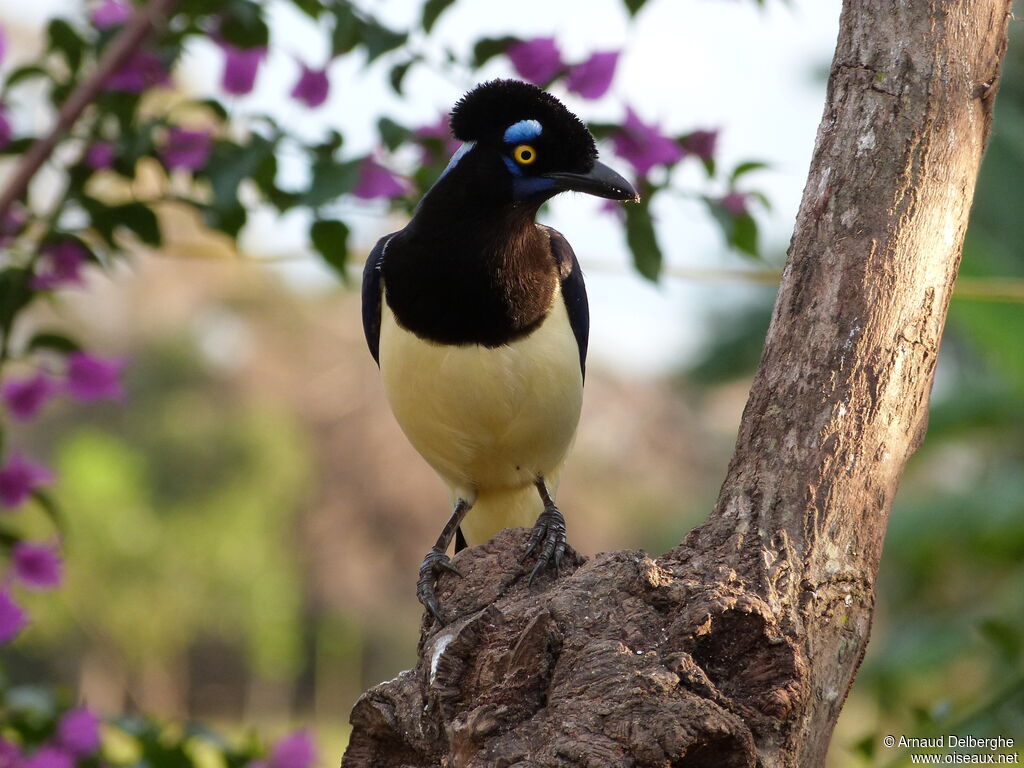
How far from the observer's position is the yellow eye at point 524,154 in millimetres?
3316

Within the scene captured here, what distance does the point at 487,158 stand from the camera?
11.0ft

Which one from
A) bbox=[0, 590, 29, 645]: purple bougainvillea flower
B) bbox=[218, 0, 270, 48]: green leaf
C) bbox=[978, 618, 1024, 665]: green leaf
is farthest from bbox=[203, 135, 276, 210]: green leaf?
bbox=[978, 618, 1024, 665]: green leaf

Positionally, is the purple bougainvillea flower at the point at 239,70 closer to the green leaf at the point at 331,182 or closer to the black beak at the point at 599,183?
the green leaf at the point at 331,182

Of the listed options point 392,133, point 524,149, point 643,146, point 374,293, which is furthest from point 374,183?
point 643,146

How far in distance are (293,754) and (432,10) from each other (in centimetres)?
215

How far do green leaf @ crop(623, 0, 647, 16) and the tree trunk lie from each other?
0.82 m

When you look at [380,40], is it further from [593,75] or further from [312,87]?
[593,75]

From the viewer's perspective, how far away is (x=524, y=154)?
3.33 m

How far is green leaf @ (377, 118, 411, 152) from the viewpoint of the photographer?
3.52 m

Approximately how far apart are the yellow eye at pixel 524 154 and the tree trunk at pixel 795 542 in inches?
38.2

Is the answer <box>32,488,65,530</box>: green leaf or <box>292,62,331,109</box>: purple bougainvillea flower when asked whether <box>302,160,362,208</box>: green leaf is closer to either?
<box>292,62,331,109</box>: purple bougainvillea flower

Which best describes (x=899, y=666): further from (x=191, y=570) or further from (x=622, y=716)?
(x=191, y=570)

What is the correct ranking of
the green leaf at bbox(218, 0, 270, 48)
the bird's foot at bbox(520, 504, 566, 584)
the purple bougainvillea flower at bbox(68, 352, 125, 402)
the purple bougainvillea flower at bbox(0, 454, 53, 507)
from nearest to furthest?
the bird's foot at bbox(520, 504, 566, 584)
the green leaf at bbox(218, 0, 270, 48)
the purple bougainvillea flower at bbox(0, 454, 53, 507)
the purple bougainvillea flower at bbox(68, 352, 125, 402)

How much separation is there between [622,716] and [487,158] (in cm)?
174
